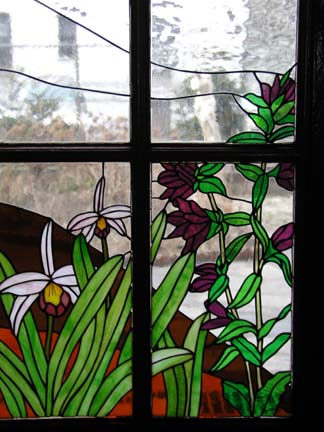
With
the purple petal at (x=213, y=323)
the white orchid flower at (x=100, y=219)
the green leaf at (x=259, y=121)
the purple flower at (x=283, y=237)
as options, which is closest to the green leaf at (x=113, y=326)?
the white orchid flower at (x=100, y=219)

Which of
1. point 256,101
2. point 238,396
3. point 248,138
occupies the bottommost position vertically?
point 238,396

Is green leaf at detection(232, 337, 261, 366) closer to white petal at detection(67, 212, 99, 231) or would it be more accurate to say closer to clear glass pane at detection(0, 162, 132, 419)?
clear glass pane at detection(0, 162, 132, 419)

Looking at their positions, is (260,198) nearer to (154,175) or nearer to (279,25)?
(154,175)

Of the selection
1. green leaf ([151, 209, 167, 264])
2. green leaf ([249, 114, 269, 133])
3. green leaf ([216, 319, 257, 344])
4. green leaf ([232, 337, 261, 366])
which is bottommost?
green leaf ([232, 337, 261, 366])

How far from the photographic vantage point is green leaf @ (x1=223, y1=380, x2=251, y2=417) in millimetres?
2205

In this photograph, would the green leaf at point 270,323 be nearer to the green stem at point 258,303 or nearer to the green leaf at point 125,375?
the green stem at point 258,303

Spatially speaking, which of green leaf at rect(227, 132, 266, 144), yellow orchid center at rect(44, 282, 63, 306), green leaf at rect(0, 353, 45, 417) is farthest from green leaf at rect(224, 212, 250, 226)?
green leaf at rect(0, 353, 45, 417)

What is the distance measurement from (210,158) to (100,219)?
365 mm

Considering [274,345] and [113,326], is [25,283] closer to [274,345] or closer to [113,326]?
[113,326]

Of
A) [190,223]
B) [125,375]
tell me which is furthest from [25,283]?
[190,223]

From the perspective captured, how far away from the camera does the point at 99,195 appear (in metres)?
2.17

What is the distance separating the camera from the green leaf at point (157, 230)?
217cm

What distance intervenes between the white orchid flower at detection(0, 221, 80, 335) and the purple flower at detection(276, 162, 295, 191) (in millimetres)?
661

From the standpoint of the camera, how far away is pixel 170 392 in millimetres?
2197
